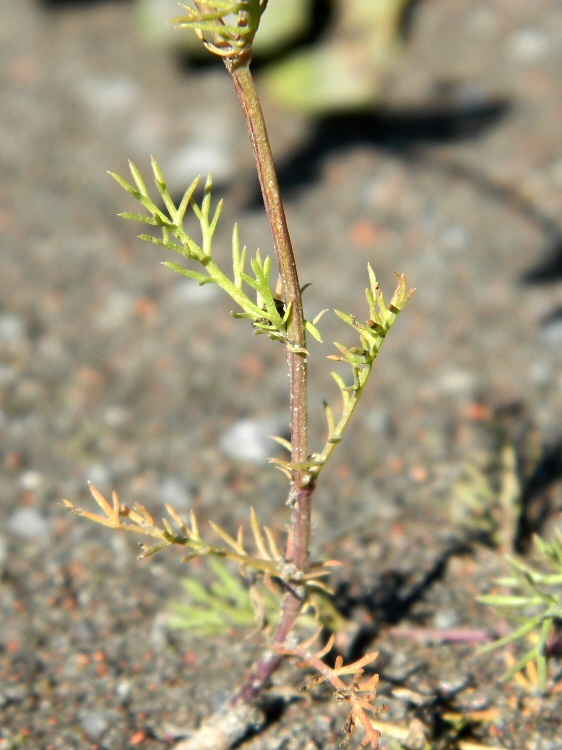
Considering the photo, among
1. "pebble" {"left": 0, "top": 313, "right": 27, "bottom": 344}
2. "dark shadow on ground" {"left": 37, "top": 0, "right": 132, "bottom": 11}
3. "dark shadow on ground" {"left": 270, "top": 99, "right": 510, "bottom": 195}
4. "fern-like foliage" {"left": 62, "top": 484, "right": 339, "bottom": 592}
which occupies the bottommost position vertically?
"fern-like foliage" {"left": 62, "top": 484, "right": 339, "bottom": 592}

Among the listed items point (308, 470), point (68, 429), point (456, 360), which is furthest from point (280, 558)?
point (456, 360)

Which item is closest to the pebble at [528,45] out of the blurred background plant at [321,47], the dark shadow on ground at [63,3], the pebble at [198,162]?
the blurred background plant at [321,47]

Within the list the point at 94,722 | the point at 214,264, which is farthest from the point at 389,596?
the point at 214,264

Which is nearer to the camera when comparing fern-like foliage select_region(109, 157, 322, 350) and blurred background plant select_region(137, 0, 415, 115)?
fern-like foliage select_region(109, 157, 322, 350)

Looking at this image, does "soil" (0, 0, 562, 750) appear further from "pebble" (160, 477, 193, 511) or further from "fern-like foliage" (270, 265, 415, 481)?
"fern-like foliage" (270, 265, 415, 481)

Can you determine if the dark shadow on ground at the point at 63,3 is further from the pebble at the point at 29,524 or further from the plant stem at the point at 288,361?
the plant stem at the point at 288,361

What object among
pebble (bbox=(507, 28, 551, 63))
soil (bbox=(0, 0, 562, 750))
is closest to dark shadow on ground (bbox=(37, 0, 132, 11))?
soil (bbox=(0, 0, 562, 750))

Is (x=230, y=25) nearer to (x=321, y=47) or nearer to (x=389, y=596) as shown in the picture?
Answer: (x=389, y=596)

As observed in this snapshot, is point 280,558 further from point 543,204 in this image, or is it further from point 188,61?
point 188,61
